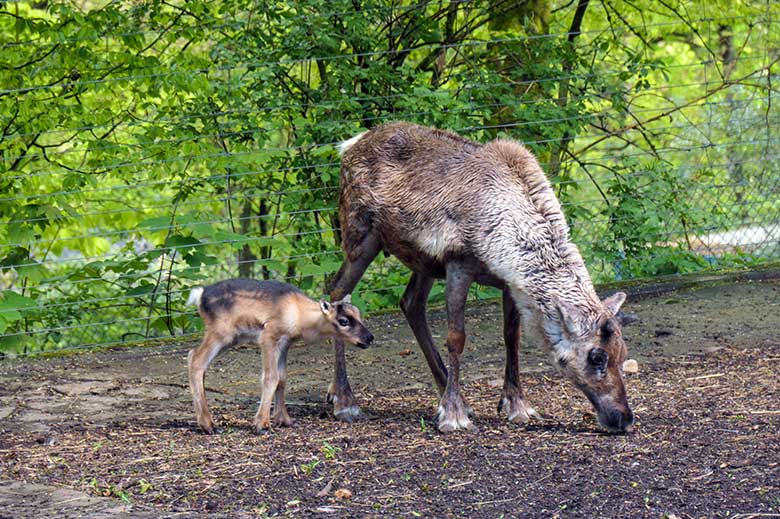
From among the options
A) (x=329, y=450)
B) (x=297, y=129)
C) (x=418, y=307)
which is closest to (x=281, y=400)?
(x=329, y=450)

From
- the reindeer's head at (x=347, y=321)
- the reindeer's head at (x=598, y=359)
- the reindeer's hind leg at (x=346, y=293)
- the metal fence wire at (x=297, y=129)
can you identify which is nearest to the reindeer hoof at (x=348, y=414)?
the reindeer's hind leg at (x=346, y=293)

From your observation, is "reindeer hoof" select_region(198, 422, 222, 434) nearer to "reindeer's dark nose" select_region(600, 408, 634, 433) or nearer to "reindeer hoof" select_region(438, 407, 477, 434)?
"reindeer hoof" select_region(438, 407, 477, 434)

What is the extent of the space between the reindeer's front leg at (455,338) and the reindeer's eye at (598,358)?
825 millimetres

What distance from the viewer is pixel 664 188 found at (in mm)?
10422

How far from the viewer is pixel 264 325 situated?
6766 mm

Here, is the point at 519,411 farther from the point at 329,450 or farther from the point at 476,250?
the point at 329,450

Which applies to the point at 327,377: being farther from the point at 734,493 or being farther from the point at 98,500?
the point at 734,493

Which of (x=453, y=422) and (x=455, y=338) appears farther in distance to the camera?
(x=455, y=338)

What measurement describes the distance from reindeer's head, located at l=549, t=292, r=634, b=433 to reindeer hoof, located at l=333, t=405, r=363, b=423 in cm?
147

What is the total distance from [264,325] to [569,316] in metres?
1.90

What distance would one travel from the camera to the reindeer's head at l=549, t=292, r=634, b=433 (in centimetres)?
621

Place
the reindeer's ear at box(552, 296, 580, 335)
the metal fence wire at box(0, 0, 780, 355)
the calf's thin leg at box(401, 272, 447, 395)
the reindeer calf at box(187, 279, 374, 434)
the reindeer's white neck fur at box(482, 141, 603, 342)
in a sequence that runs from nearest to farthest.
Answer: the reindeer's ear at box(552, 296, 580, 335), the reindeer's white neck fur at box(482, 141, 603, 342), the reindeer calf at box(187, 279, 374, 434), the calf's thin leg at box(401, 272, 447, 395), the metal fence wire at box(0, 0, 780, 355)

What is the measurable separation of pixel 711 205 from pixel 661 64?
1.55m

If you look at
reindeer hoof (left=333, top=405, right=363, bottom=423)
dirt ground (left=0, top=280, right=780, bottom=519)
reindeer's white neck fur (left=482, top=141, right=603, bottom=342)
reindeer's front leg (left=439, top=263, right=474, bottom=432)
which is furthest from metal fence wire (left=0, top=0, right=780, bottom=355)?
reindeer's white neck fur (left=482, top=141, right=603, bottom=342)
